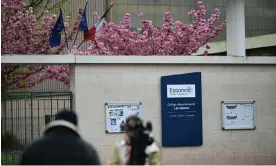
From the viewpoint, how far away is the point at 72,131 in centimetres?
519

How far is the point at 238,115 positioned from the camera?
14.1 m

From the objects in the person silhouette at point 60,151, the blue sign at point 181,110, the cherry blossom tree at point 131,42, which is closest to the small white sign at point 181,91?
the blue sign at point 181,110

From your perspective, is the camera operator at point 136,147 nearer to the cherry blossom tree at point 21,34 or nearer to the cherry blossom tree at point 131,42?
the cherry blossom tree at point 21,34

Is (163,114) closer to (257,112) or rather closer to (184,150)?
(184,150)

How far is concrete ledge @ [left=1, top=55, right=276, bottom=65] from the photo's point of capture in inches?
509

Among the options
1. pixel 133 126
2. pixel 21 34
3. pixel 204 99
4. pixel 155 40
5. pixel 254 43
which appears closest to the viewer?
pixel 133 126

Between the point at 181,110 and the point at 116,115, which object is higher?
the point at 181,110

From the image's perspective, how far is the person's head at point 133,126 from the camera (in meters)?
6.51

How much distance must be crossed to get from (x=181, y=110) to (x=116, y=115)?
1572 millimetres

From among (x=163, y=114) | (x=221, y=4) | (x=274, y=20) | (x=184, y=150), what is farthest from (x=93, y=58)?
(x=274, y=20)

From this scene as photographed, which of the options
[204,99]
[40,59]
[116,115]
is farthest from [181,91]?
[40,59]

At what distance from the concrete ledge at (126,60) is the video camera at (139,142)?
263 inches

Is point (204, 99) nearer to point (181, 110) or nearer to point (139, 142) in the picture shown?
point (181, 110)

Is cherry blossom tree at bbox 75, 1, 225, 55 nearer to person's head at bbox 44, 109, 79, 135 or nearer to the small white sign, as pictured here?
the small white sign
